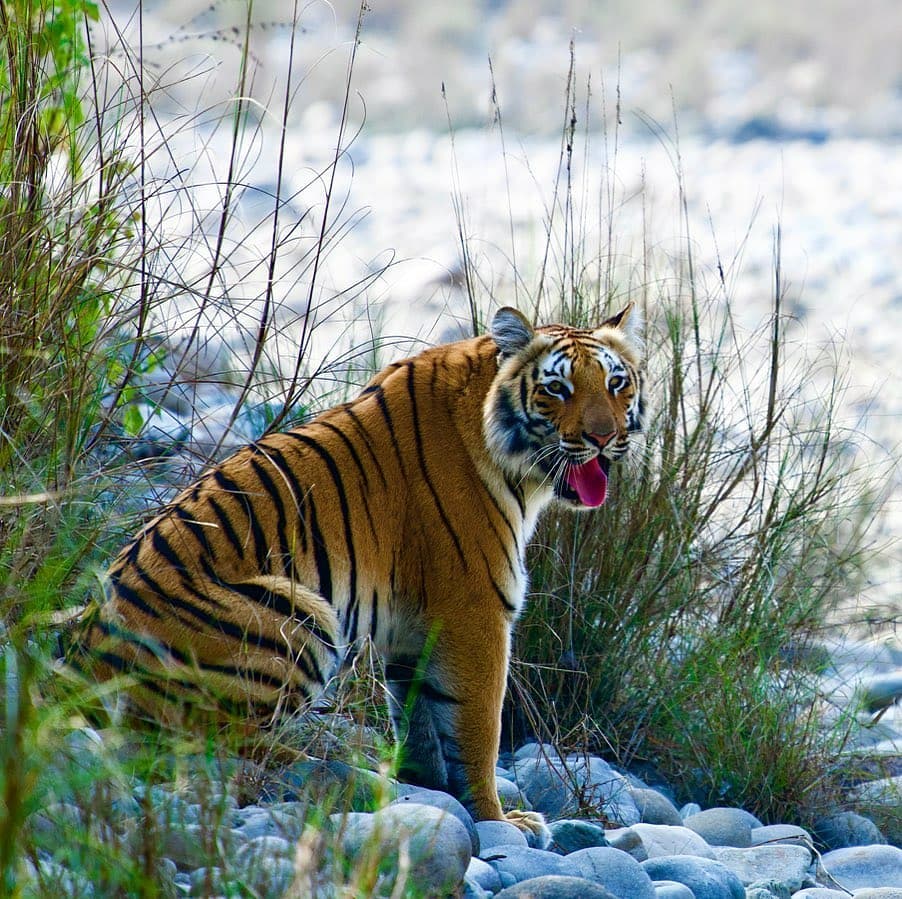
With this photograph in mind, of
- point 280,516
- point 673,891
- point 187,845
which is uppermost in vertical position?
point 280,516

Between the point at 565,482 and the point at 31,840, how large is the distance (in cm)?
221

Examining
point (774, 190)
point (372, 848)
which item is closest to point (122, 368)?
point (372, 848)

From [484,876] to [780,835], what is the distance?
1497 millimetres

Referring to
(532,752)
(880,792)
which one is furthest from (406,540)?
(880,792)

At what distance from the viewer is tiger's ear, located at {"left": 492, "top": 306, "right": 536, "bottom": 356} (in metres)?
4.18

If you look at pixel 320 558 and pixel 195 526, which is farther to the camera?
pixel 320 558

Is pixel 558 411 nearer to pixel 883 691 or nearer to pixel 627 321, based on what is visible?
pixel 627 321

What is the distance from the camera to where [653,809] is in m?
4.34

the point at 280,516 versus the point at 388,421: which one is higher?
the point at 388,421

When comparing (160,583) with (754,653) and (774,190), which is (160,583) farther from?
(774,190)

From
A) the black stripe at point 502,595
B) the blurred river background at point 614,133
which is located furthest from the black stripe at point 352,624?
the blurred river background at point 614,133

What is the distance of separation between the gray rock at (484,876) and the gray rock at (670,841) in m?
0.68

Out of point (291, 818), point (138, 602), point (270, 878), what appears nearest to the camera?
point (270, 878)

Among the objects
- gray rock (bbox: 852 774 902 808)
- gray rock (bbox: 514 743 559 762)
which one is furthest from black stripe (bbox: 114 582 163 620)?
gray rock (bbox: 852 774 902 808)
